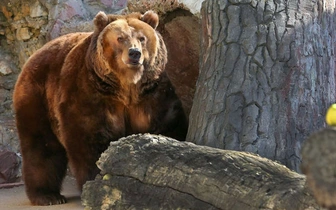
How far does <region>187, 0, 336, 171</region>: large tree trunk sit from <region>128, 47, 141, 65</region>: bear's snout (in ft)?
2.77

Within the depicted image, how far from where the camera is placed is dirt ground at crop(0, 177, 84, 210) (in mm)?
5734

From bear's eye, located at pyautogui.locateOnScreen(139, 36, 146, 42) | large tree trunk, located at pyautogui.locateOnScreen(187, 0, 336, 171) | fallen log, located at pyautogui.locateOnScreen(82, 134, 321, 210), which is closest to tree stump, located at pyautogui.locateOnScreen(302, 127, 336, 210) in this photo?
fallen log, located at pyautogui.locateOnScreen(82, 134, 321, 210)

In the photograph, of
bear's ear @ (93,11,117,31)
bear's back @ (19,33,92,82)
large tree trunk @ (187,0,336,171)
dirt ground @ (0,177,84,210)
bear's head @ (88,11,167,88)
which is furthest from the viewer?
bear's back @ (19,33,92,82)

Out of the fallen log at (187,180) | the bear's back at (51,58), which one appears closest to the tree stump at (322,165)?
the fallen log at (187,180)

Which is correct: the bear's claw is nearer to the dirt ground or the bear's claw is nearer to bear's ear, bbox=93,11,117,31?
the dirt ground

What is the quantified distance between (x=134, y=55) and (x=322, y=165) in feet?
11.0

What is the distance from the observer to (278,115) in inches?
163

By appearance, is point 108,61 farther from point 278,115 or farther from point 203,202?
point 203,202

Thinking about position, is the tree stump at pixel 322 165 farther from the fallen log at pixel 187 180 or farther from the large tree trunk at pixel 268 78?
the large tree trunk at pixel 268 78

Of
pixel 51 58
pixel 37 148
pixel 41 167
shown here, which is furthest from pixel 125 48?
pixel 41 167

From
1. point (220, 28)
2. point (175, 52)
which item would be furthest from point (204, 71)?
point (175, 52)

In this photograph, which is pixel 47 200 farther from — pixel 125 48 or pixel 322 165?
pixel 322 165

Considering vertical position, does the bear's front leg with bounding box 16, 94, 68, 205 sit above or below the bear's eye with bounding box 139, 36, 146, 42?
below

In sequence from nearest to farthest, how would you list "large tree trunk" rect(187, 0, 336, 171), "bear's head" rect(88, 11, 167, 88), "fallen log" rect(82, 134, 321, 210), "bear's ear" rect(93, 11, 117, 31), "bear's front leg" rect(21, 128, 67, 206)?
"fallen log" rect(82, 134, 321, 210) → "large tree trunk" rect(187, 0, 336, 171) → "bear's head" rect(88, 11, 167, 88) → "bear's ear" rect(93, 11, 117, 31) → "bear's front leg" rect(21, 128, 67, 206)
